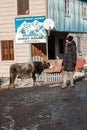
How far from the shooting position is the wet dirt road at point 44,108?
10.6 m

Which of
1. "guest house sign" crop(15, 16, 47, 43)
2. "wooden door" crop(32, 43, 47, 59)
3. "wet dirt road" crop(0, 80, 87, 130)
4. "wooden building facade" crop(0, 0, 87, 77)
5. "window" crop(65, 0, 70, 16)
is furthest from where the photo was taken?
"window" crop(65, 0, 70, 16)

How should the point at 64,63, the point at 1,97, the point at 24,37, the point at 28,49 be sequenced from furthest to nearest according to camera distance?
the point at 28,49 → the point at 24,37 → the point at 64,63 → the point at 1,97

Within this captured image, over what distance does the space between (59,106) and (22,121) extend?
2.82m

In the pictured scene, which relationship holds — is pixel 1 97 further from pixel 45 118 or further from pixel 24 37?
pixel 24 37

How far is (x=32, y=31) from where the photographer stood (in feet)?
77.9

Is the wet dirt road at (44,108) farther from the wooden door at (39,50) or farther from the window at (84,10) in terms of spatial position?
the window at (84,10)

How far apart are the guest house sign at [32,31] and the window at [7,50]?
3.29 m

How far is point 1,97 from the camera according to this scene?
16.5 metres

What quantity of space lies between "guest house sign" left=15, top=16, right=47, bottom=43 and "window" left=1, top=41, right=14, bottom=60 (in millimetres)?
3291

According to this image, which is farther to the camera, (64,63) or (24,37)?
(24,37)

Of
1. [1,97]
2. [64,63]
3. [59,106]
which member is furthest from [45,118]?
[64,63]

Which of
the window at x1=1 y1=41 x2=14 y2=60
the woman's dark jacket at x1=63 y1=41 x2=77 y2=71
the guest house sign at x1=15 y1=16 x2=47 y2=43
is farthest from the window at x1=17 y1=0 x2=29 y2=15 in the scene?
the woman's dark jacket at x1=63 y1=41 x2=77 y2=71

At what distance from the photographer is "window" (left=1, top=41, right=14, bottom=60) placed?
90.1 ft

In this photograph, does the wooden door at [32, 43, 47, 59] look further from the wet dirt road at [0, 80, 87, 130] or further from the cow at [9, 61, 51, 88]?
the wet dirt road at [0, 80, 87, 130]
